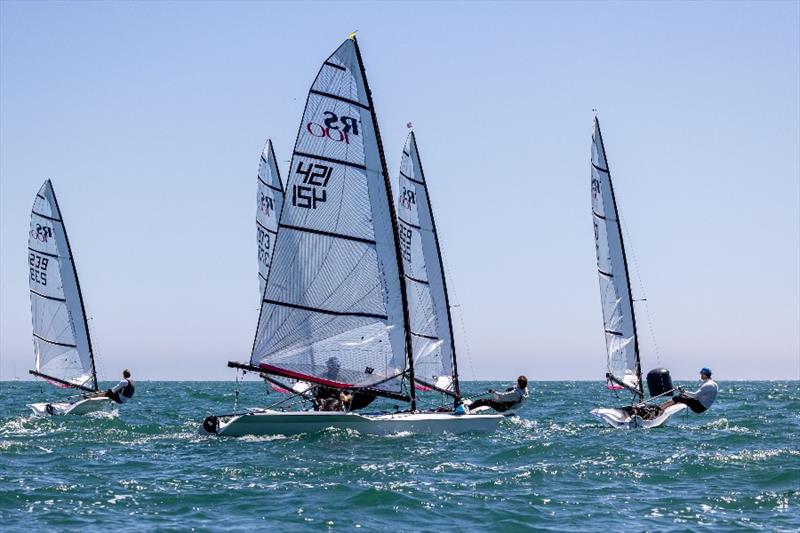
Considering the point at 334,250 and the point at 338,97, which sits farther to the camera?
the point at 338,97

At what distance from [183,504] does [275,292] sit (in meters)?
10.6

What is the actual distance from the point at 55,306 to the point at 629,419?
77.0 ft

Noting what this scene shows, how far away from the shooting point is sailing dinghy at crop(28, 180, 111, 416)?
42.6 meters

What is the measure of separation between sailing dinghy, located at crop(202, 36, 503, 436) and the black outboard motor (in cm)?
860

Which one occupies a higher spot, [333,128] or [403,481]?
[333,128]

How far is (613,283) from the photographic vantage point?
37344 millimetres

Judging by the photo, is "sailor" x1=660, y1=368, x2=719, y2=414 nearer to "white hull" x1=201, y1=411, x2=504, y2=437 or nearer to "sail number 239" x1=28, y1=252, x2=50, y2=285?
"white hull" x1=201, y1=411, x2=504, y2=437

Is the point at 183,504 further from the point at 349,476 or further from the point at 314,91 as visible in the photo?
the point at 314,91

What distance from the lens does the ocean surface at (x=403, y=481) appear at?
1648cm

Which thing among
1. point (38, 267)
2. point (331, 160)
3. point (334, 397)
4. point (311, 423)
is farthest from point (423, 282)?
point (38, 267)

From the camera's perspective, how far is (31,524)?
52.3 feet

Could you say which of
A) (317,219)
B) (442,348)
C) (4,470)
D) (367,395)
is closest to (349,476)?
(4,470)

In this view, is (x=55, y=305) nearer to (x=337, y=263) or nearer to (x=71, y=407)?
(x=71, y=407)

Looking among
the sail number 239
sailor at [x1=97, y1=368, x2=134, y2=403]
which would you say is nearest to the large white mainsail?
sailor at [x1=97, y1=368, x2=134, y2=403]
